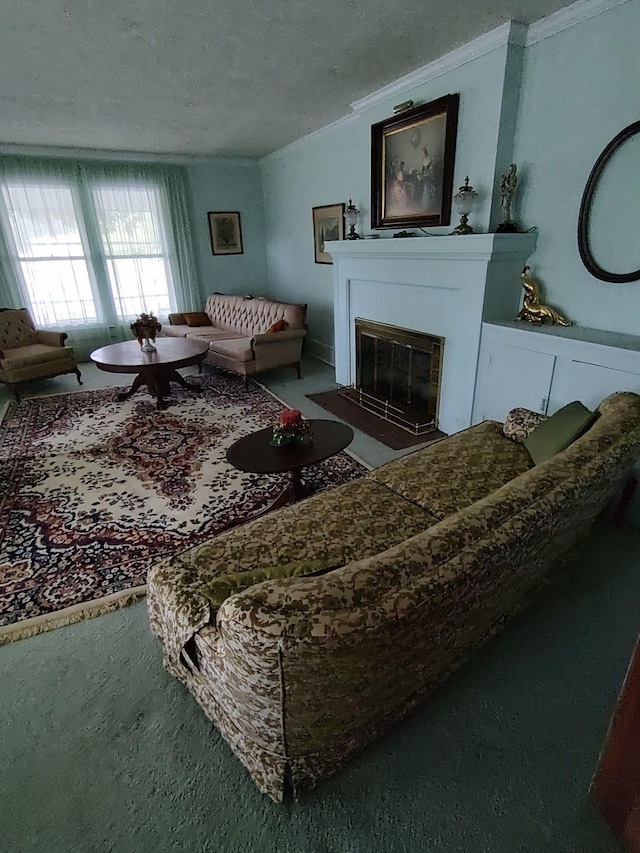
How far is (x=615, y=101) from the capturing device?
2.46 meters

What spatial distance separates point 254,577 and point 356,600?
0.45 meters

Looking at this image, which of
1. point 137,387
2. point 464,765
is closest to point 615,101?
point 464,765

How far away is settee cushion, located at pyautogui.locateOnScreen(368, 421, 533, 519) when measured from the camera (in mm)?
1974

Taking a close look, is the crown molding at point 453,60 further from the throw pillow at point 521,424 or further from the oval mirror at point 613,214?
the throw pillow at point 521,424

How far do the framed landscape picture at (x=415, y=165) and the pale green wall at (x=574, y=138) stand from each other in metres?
0.51

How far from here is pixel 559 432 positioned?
80.7 inches

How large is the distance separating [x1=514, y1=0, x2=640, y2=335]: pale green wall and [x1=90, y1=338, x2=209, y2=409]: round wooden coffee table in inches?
121

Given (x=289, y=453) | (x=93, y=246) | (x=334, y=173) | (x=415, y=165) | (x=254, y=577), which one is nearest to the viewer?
(x=254, y=577)

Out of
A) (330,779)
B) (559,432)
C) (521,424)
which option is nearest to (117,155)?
(521,424)

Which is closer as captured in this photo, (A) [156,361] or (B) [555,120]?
(B) [555,120]

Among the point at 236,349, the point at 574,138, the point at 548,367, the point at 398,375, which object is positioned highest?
the point at 574,138

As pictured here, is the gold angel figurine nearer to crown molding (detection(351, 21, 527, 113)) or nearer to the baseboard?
crown molding (detection(351, 21, 527, 113))

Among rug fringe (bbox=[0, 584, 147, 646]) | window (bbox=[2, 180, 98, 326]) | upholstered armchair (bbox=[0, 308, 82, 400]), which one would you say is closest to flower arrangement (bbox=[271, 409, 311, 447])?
rug fringe (bbox=[0, 584, 147, 646])

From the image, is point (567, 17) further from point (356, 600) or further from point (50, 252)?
point (50, 252)
